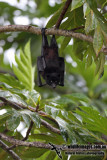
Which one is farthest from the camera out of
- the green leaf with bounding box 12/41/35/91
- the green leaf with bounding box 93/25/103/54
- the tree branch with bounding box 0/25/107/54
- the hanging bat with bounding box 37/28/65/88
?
the green leaf with bounding box 12/41/35/91

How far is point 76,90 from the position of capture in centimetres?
338

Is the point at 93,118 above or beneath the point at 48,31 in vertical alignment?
beneath

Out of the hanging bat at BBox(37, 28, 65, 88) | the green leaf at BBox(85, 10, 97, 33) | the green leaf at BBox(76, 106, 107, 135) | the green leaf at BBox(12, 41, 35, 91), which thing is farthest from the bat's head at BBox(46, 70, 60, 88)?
the green leaf at BBox(12, 41, 35, 91)

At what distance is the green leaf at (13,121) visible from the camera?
108cm

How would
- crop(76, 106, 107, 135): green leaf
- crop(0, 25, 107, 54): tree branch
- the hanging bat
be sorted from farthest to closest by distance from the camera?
1. the hanging bat
2. crop(76, 106, 107, 135): green leaf
3. crop(0, 25, 107, 54): tree branch

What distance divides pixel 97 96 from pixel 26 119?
263cm

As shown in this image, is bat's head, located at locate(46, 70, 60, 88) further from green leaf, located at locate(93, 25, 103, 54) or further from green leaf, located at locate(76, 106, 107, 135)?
green leaf, located at locate(93, 25, 103, 54)

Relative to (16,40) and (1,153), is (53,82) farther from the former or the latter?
(16,40)

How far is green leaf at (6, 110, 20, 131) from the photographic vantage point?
42.6 inches

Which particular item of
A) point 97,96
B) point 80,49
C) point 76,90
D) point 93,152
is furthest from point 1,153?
point 97,96

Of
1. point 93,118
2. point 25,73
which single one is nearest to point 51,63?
point 93,118

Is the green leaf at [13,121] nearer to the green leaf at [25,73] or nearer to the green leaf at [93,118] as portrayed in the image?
the green leaf at [93,118]

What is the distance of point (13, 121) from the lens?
1.10m

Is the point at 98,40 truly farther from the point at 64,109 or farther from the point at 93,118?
the point at 64,109
